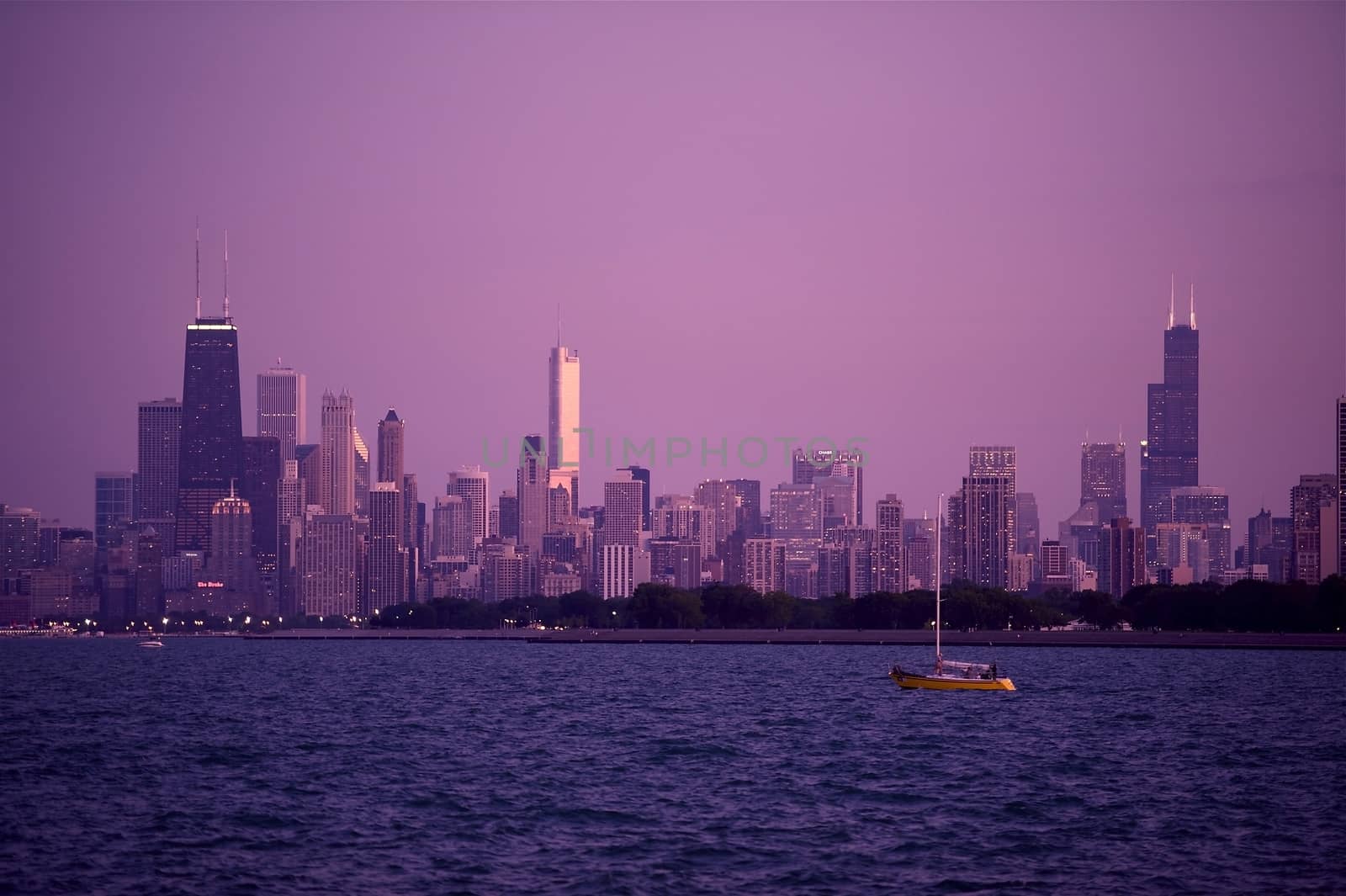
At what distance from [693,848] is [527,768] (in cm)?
2229

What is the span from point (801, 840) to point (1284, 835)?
15347mm

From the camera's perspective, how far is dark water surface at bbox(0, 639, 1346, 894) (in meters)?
47.7

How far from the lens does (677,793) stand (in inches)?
2530

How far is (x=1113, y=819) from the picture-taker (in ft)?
189

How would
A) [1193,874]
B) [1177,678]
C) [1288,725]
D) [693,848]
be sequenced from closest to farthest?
1. [1193,874]
2. [693,848]
3. [1288,725]
4. [1177,678]

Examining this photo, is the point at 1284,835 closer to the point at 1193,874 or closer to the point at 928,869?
the point at 1193,874

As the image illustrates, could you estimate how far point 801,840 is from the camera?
53.1 metres

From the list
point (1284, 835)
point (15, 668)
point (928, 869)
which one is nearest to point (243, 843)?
point (928, 869)

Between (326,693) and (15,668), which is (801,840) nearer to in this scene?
(326,693)

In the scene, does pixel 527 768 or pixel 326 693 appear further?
pixel 326 693

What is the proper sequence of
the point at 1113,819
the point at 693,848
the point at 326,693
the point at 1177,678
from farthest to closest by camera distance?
the point at 1177,678, the point at 326,693, the point at 1113,819, the point at 693,848

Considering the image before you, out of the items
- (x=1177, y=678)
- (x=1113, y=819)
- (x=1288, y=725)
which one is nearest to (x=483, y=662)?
(x=1177, y=678)

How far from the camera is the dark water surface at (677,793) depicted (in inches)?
1879

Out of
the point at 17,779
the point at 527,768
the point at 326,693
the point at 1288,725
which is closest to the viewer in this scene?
the point at 17,779
